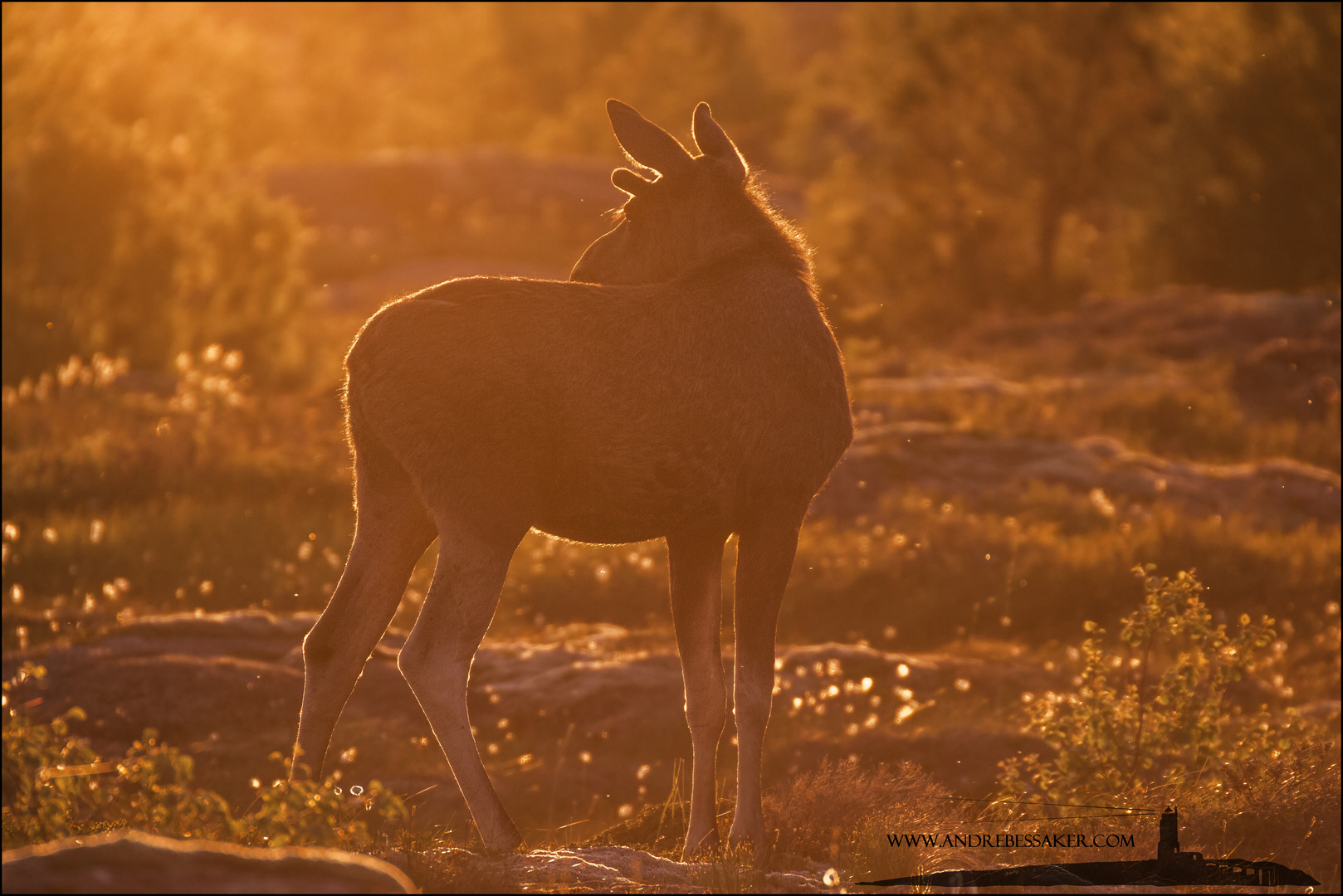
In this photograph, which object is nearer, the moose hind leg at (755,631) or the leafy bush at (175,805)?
the leafy bush at (175,805)

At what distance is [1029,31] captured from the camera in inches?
1351

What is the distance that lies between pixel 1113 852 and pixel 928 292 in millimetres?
31594

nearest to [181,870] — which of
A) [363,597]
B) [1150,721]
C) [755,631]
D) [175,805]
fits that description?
[175,805]

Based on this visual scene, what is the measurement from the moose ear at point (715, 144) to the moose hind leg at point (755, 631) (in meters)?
1.75

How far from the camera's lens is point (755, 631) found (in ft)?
19.5

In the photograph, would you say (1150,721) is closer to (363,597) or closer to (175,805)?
(363,597)

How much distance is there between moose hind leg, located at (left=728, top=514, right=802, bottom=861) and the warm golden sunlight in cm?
2

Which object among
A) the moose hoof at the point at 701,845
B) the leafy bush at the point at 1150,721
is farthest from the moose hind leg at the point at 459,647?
the leafy bush at the point at 1150,721

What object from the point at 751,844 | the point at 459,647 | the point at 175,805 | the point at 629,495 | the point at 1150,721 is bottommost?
the point at 175,805

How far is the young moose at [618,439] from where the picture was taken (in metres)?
5.64

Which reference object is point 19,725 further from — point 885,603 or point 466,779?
point 885,603

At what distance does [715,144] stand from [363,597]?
270 centimetres

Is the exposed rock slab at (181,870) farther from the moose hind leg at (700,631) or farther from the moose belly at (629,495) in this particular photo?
the moose hind leg at (700,631)

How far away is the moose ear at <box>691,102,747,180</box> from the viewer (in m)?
6.49
